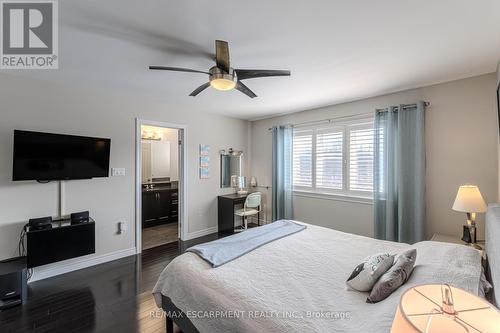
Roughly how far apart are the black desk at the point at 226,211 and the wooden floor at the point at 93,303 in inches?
60.7

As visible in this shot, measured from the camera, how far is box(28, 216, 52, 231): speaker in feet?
8.55

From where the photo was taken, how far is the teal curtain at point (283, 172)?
455 cm

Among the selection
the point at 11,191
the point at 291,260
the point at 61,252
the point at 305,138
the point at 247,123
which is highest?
the point at 247,123

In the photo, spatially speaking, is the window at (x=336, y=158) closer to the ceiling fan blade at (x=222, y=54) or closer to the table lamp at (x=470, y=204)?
the table lamp at (x=470, y=204)

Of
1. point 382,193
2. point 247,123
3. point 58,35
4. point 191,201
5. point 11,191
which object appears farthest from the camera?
point 247,123

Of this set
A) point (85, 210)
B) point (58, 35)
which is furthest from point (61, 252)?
point (58, 35)

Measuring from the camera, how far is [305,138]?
4.43 m

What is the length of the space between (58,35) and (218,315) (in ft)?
8.11

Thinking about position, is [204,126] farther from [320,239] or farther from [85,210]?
[320,239]

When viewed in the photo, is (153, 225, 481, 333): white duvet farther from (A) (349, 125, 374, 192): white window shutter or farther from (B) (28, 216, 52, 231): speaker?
(B) (28, 216, 52, 231): speaker

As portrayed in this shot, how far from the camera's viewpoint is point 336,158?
3.98 m

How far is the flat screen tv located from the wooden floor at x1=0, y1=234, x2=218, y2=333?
1269 mm

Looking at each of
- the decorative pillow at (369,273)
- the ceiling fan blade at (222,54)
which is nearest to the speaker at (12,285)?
the ceiling fan blade at (222,54)

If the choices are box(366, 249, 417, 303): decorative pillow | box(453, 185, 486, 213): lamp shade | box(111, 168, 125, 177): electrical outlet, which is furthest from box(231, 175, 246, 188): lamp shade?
box(366, 249, 417, 303): decorative pillow
